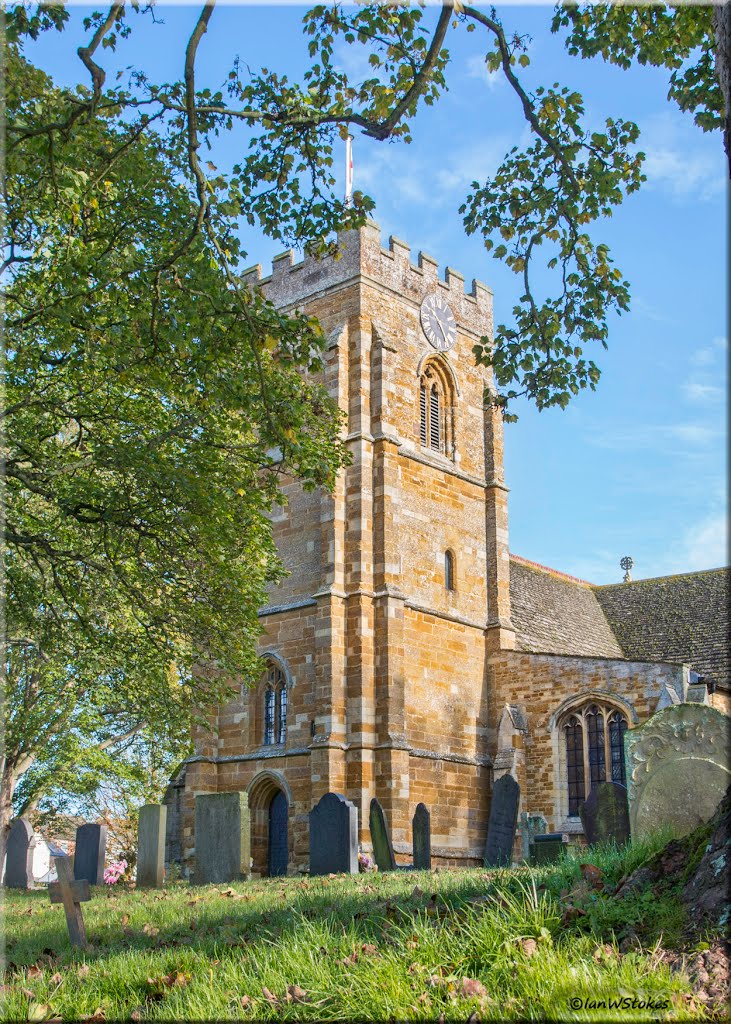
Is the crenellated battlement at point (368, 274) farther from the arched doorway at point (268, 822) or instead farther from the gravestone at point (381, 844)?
the gravestone at point (381, 844)

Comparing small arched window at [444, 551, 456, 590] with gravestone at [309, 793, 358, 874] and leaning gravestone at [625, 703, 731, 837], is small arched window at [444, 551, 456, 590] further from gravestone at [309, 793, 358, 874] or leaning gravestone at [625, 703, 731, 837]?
leaning gravestone at [625, 703, 731, 837]

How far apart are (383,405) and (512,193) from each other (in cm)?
1443

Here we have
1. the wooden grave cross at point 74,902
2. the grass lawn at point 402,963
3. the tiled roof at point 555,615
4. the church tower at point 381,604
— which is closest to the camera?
the grass lawn at point 402,963

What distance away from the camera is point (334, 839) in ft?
43.1

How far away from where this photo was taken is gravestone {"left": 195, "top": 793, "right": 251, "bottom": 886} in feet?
44.8

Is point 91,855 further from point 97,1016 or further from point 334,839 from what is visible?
point 97,1016

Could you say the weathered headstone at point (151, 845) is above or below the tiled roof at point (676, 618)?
below

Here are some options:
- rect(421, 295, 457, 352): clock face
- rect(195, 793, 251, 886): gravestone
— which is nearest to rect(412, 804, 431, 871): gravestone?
rect(195, 793, 251, 886): gravestone

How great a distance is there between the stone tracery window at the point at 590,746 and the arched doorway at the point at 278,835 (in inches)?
256

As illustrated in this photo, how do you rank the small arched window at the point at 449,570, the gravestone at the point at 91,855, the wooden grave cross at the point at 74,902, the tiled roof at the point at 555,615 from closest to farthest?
the wooden grave cross at the point at 74,902 < the gravestone at the point at 91,855 < the small arched window at the point at 449,570 < the tiled roof at the point at 555,615

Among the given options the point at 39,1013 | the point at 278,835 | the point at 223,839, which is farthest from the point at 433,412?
the point at 39,1013

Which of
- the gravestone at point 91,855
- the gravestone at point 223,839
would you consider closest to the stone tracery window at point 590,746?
the gravestone at point 91,855

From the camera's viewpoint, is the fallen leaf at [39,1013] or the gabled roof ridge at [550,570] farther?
the gabled roof ridge at [550,570]

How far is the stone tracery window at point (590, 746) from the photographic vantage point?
934 inches
